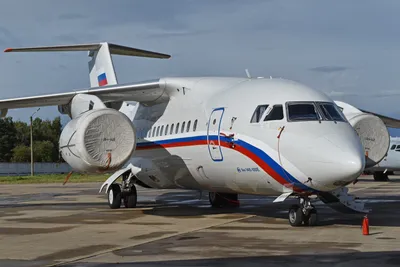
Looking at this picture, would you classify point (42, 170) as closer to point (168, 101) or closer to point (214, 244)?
point (168, 101)

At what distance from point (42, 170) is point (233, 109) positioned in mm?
67815

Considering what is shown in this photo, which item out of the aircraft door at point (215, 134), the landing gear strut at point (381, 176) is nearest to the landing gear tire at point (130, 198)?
the aircraft door at point (215, 134)

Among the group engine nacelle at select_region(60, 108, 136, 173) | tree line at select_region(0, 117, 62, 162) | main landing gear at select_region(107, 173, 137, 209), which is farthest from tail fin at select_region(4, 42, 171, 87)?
tree line at select_region(0, 117, 62, 162)

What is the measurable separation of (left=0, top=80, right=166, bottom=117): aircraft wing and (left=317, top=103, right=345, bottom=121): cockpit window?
5190 millimetres

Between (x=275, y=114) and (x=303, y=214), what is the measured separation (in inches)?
83.9

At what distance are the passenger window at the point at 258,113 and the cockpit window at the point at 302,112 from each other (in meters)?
0.61

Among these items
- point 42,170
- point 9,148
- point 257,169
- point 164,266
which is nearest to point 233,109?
point 257,169

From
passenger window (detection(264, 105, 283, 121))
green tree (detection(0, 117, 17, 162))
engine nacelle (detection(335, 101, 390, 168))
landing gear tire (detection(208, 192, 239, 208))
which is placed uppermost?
green tree (detection(0, 117, 17, 162))

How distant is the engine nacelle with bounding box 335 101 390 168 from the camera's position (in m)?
16.5

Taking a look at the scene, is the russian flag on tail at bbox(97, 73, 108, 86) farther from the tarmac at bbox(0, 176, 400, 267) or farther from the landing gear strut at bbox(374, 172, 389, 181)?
the landing gear strut at bbox(374, 172, 389, 181)

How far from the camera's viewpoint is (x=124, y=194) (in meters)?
19.9

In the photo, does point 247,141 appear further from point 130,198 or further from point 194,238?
point 130,198

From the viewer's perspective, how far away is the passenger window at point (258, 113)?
544 inches

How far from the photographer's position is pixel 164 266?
28.9 ft
